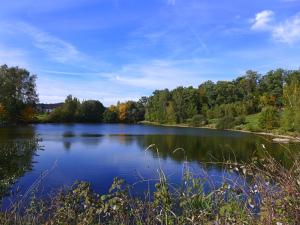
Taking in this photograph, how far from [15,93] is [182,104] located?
45.4m

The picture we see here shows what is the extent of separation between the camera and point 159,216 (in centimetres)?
312

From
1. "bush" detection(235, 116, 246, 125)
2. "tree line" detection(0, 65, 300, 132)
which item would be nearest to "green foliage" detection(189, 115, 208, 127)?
"tree line" detection(0, 65, 300, 132)

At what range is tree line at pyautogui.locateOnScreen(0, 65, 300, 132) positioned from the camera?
7281cm

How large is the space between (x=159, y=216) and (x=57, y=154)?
1149 inches

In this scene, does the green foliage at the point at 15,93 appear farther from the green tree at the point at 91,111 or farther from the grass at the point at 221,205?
the grass at the point at 221,205

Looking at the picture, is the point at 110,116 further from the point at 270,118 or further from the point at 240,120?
the point at 270,118

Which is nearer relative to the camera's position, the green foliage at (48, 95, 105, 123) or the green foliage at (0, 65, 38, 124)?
the green foliage at (0, 65, 38, 124)

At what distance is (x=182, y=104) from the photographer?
106m

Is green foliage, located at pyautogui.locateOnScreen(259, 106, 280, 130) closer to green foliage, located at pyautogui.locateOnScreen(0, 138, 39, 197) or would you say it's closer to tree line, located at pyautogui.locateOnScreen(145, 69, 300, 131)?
tree line, located at pyautogui.locateOnScreen(145, 69, 300, 131)

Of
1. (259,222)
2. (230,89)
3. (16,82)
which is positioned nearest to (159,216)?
(259,222)

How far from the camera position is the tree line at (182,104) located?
2867 inches

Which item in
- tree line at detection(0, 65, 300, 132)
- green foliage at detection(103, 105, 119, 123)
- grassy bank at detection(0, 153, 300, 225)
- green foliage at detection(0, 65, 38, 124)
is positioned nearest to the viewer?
grassy bank at detection(0, 153, 300, 225)

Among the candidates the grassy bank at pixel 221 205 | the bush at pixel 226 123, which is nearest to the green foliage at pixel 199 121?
the bush at pixel 226 123

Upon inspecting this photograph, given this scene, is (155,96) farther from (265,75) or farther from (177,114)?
(265,75)
